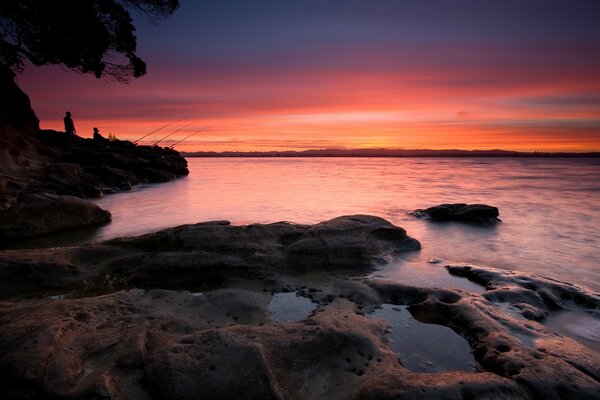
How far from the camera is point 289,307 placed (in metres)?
4.37

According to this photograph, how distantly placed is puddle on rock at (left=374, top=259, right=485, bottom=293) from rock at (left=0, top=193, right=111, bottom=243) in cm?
744

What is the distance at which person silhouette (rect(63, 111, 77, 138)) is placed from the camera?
22.9 meters

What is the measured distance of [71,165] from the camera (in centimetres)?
1528

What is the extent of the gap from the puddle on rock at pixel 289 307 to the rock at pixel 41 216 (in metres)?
6.38

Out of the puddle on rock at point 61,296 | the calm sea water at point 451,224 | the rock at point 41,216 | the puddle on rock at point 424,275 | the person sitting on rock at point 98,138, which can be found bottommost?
the calm sea water at point 451,224

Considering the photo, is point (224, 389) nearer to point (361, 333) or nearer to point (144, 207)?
point (361, 333)

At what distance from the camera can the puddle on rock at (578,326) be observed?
3.81 metres

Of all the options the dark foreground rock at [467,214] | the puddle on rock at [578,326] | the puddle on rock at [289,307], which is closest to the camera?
the puddle on rock at [578,326]

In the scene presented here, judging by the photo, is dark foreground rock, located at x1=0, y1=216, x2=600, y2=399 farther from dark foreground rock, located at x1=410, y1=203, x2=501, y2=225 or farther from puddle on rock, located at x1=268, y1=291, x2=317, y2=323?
dark foreground rock, located at x1=410, y1=203, x2=501, y2=225

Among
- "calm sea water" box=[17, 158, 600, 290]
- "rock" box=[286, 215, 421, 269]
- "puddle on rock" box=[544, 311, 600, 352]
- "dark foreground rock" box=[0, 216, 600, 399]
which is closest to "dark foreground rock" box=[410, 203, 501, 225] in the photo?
"calm sea water" box=[17, 158, 600, 290]

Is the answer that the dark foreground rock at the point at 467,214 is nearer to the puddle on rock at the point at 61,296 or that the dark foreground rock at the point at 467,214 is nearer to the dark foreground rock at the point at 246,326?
the dark foreground rock at the point at 246,326

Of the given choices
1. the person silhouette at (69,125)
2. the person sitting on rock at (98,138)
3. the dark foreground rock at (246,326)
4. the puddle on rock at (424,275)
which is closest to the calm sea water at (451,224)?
the puddle on rock at (424,275)

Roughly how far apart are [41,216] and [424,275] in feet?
27.3

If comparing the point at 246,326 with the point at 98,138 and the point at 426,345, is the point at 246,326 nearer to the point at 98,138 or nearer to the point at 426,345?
the point at 426,345
